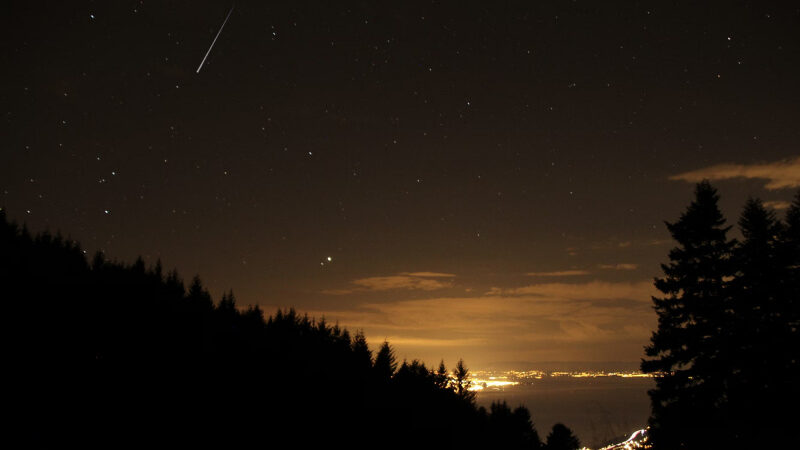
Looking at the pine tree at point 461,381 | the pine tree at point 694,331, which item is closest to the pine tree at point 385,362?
the pine tree at point 461,381

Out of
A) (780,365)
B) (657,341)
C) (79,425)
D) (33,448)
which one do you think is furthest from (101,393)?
(780,365)

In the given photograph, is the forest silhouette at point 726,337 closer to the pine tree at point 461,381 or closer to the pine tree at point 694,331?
the pine tree at point 694,331

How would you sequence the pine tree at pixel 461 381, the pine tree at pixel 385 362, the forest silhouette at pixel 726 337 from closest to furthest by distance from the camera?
the forest silhouette at pixel 726 337 → the pine tree at pixel 385 362 → the pine tree at pixel 461 381

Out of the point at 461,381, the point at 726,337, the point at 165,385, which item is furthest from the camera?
the point at 461,381

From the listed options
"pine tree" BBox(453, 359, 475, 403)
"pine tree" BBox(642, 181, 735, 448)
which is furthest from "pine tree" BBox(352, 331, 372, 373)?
"pine tree" BBox(642, 181, 735, 448)

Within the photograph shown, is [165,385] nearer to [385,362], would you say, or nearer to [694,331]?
[694,331]

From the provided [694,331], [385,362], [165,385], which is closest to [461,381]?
[385,362]

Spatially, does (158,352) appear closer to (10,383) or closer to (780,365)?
(10,383)

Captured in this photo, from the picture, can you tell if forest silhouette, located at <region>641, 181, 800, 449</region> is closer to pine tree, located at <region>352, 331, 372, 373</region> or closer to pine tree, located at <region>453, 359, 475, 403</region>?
pine tree, located at <region>352, 331, 372, 373</region>
